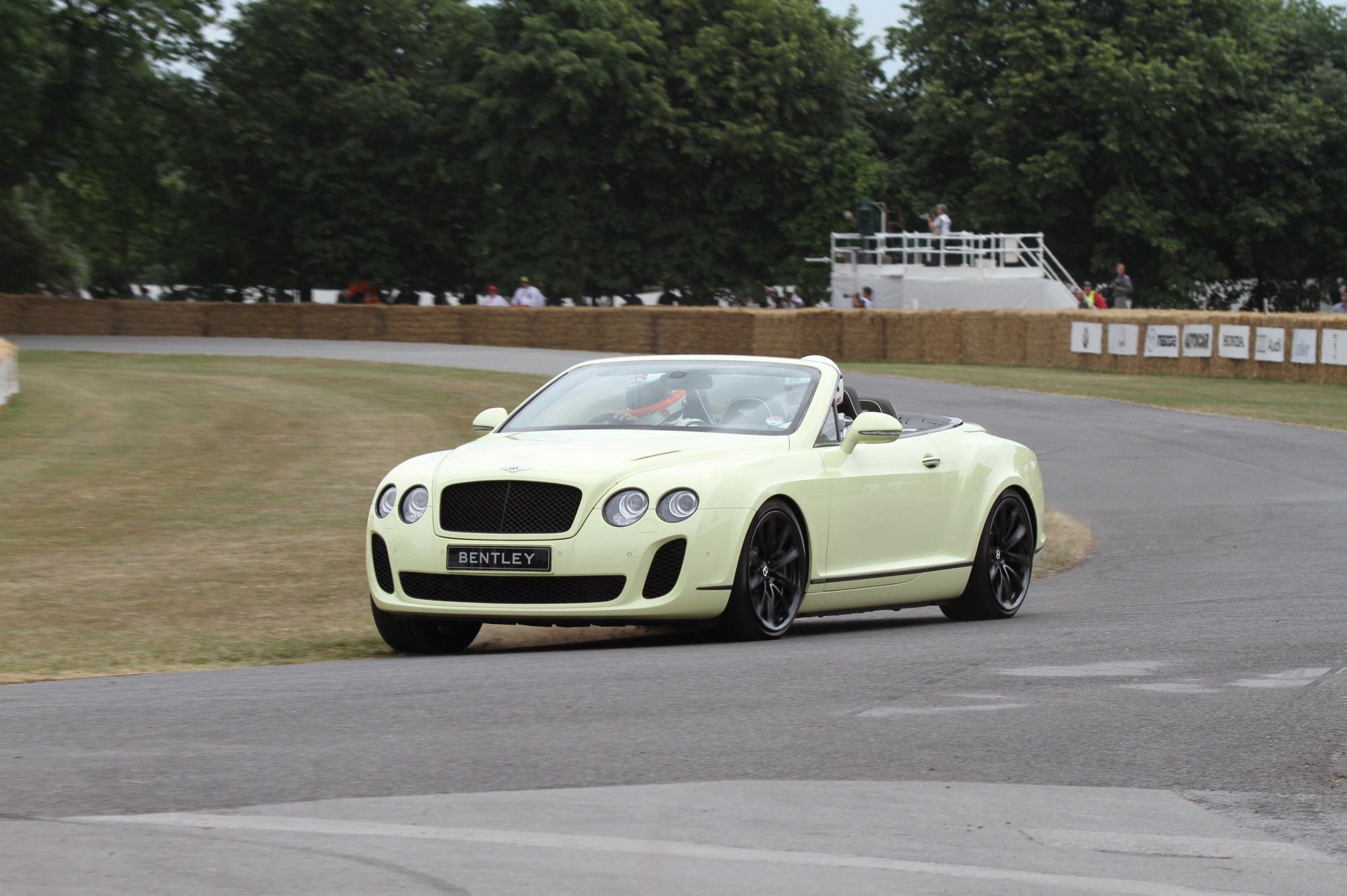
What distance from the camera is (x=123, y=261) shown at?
72.5 m

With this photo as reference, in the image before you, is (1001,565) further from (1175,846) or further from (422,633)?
(1175,846)

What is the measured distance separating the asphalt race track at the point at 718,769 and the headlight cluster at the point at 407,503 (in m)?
0.65

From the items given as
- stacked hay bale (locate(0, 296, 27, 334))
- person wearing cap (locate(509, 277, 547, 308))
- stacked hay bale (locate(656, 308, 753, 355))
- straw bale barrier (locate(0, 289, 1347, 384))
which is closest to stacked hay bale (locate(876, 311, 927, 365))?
straw bale barrier (locate(0, 289, 1347, 384))

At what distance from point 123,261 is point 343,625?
214 feet

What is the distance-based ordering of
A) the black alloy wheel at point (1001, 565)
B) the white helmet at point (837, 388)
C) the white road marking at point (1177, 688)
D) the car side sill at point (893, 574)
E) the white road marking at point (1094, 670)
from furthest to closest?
the black alloy wheel at point (1001, 565) → the white helmet at point (837, 388) → the car side sill at point (893, 574) → the white road marking at point (1094, 670) → the white road marking at point (1177, 688)

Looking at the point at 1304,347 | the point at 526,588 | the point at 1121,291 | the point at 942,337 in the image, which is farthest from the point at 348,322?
the point at 526,588

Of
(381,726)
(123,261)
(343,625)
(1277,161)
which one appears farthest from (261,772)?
(123,261)

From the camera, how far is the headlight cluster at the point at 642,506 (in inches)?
336

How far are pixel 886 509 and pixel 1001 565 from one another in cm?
139

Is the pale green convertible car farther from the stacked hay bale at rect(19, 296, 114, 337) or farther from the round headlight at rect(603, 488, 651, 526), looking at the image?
the stacked hay bale at rect(19, 296, 114, 337)

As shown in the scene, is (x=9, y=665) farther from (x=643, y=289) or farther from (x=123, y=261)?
(x=123, y=261)

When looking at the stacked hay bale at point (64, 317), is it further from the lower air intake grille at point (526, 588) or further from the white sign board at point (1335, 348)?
the lower air intake grille at point (526, 588)

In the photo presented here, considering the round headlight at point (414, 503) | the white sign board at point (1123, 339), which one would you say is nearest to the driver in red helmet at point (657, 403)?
the round headlight at point (414, 503)

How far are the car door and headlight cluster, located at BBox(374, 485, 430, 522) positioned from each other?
1987 millimetres
